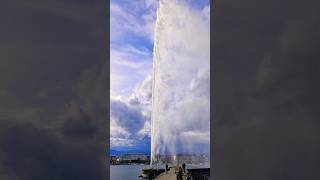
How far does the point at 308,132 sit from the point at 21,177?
3489mm

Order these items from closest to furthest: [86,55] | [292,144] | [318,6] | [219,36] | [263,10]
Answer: [318,6] → [292,144] → [263,10] → [219,36] → [86,55]

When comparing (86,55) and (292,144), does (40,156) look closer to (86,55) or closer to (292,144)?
(86,55)

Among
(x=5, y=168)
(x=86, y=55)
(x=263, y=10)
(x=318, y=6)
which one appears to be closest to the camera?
(x=318, y=6)

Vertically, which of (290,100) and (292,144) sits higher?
(290,100)

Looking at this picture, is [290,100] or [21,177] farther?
[21,177]

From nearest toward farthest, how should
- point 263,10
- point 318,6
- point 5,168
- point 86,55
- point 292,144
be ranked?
point 318,6, point 292,144, point 263,10, point 5,168, point 86,55

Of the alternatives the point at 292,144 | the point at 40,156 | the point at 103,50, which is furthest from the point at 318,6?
the point at 40,156

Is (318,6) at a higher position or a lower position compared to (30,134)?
higher

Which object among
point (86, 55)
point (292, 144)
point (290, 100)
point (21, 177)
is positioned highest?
point (86, 55)

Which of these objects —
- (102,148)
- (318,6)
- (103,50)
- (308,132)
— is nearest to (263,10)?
(318,6)

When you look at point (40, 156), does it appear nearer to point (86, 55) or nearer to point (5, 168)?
point (5, 168)

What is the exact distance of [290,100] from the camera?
15.2 feet

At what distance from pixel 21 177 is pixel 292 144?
130 inches

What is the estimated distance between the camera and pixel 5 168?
18.9ft
